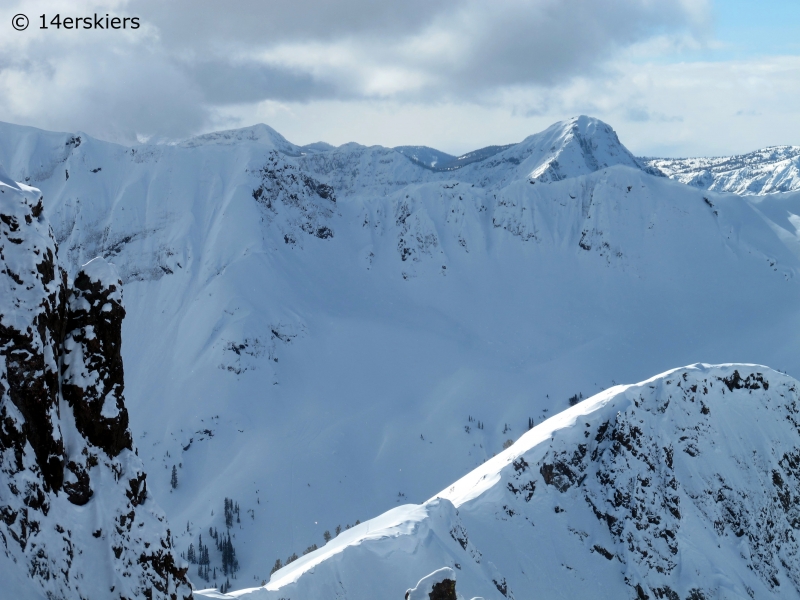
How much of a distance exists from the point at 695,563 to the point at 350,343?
297 feet

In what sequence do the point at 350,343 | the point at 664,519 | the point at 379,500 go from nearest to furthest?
the point at 664,519
the point at 379,500
the point at 350,343

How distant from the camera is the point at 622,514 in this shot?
4909 centimetres

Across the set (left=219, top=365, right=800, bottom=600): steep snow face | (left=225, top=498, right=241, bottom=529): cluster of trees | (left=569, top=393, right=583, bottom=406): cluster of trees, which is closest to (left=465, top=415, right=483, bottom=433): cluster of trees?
(left=569, top=393, right=583, bottom=406): cluster of trees

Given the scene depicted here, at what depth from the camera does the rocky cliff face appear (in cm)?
1694

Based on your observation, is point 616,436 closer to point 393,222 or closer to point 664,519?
point 664,519

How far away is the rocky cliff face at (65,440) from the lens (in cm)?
1694

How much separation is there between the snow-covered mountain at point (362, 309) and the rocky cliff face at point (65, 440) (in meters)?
67.0

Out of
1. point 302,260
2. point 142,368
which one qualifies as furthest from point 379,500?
point 302,260

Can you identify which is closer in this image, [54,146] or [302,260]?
[302,260]

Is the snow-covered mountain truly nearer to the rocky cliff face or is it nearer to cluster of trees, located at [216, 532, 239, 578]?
cluster of trees, located at [216, 532, 239, 578]

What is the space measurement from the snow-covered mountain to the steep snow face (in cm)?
4552

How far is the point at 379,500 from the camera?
9800cm

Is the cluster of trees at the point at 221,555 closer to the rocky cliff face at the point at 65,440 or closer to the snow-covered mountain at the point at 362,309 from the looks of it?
the snow-covered mountain at the point at 362,309

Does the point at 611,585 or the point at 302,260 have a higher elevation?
the point at 302,260
